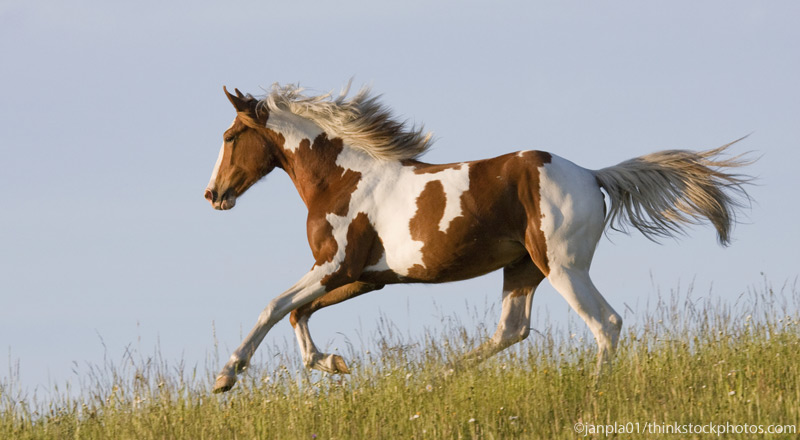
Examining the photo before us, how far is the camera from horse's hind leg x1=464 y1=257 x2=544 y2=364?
8109 mm

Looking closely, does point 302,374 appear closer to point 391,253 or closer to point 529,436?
point 391,253

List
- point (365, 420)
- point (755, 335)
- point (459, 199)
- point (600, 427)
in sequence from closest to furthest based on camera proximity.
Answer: point (600, 427) < point (365, 420) < point (459, 199) < point (755, 335)

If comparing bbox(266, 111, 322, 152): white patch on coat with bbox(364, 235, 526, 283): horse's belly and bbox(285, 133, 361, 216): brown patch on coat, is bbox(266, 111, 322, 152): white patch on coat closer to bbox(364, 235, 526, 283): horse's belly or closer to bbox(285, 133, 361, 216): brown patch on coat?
bbox(285, 133, 361, 216): brown patch on coat

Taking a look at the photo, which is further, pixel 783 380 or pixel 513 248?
pixel 513 248

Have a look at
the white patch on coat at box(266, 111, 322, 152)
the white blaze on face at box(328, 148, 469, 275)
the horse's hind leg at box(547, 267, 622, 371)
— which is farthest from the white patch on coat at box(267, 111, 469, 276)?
the horse's hind leg at box(547, 267, 622, 371)

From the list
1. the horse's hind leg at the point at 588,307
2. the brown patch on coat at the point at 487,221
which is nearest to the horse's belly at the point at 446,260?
the brown patch on coat at the point at 487,221

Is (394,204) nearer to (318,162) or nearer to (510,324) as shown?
(318,162)

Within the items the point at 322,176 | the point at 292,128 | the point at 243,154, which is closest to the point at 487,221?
the point at 322,176

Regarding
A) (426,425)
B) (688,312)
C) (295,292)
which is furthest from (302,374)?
(688,312)

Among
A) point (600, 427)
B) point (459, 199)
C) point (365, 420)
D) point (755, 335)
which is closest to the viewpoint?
point (600, 427)

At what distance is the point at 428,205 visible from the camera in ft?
25.0

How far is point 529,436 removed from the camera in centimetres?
618

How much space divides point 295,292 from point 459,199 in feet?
5.07

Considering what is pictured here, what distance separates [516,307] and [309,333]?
1799 mm
